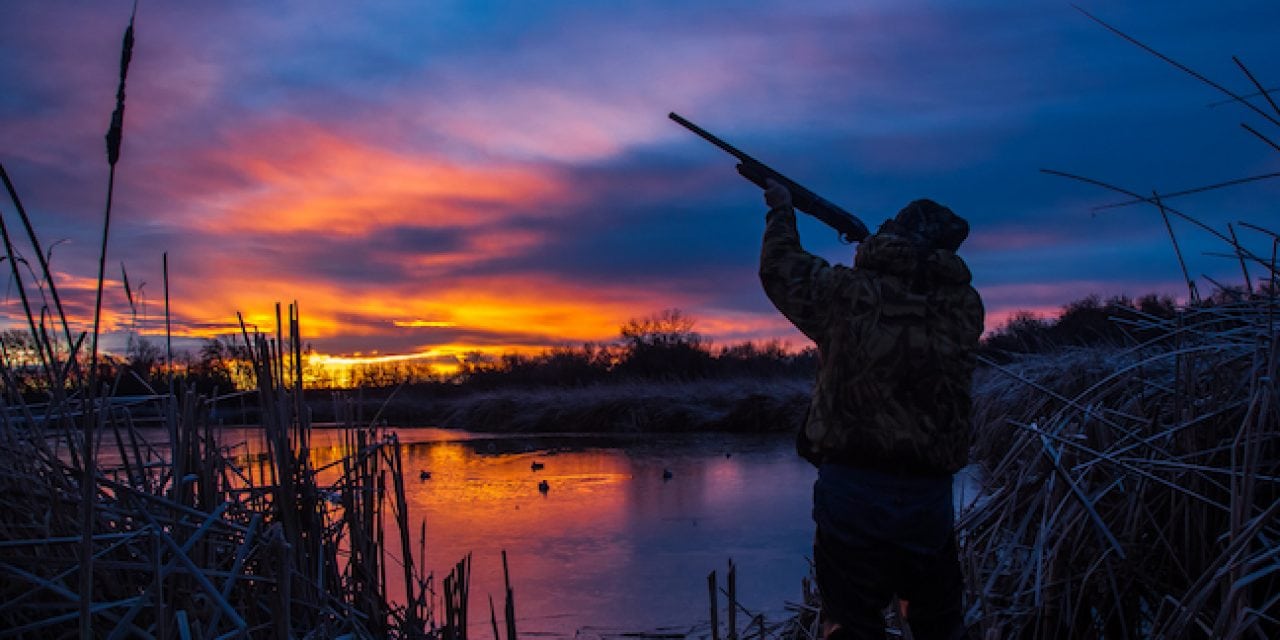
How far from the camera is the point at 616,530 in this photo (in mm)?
6656

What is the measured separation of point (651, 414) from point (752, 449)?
482cm

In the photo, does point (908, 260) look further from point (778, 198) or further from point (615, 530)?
point (615, 530)

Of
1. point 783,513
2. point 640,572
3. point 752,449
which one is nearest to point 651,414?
point 752,449

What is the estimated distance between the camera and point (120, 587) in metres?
2.48

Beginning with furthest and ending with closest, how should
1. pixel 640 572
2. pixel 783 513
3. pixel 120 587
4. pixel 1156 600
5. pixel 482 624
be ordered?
pixel 783 513, pixel 640 572, pixel 482 624, pixel 1156 600, pixel 120 587

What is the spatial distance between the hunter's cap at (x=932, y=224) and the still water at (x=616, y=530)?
2.44 meters

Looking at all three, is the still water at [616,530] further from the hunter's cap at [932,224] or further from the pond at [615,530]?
the hunter's cap at [932,224]

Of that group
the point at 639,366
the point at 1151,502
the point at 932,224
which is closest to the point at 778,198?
the point at 932,224

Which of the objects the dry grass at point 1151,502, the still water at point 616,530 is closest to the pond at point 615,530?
the still water at point 616,530

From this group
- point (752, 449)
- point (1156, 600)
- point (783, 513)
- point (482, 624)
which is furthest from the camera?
point (752, 449)

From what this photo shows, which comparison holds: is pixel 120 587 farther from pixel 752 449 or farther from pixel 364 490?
pixel 752 449

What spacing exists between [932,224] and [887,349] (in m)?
0.42

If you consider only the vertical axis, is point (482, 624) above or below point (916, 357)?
below

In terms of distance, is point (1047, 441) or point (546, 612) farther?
point (546, 612)
